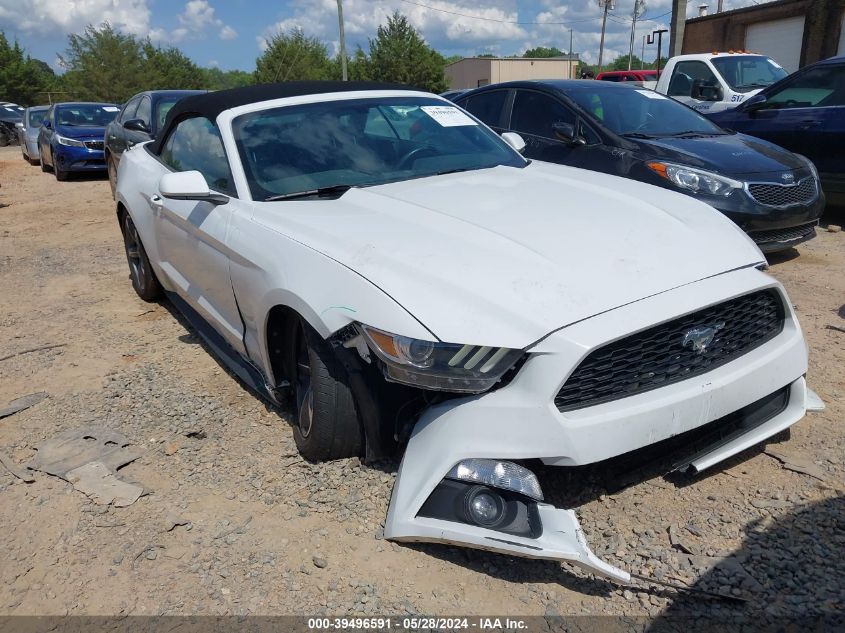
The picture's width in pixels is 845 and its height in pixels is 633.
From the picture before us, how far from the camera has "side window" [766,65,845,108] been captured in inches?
291

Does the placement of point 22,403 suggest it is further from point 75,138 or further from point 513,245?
point 75,138

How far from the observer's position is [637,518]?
8.45ft

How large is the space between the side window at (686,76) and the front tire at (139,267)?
8785 mm

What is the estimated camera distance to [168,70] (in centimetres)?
4950

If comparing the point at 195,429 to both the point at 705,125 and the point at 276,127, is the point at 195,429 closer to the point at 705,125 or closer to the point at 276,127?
Answer: the point at 276,127

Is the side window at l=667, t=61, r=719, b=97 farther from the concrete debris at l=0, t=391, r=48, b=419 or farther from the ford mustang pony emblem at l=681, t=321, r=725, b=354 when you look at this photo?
the concrete debris at l=0, t=391, r=48, b=419

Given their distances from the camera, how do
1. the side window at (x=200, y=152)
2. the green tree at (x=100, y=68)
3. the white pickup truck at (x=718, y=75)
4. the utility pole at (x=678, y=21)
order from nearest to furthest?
the side window at (x=200, y=152), the white pickup truck at (x=718, y=75), the utility pole at (x=678, y=21), the green tree at (x=100, y=68)

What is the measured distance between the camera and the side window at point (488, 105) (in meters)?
7.02

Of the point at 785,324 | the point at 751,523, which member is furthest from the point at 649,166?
the point at 751,523

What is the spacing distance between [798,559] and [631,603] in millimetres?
611

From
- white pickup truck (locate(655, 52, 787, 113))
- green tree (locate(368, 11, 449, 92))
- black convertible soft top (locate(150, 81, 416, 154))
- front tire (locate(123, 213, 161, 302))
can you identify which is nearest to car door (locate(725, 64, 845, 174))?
white pickup truck (locate(655, 52, 787, 113))

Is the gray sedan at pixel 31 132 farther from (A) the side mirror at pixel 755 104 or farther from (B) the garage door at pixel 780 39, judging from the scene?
(B) the garage door at pixel 780 39

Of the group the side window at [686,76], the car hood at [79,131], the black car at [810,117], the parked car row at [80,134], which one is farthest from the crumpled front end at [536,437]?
the car hood at [79,131]

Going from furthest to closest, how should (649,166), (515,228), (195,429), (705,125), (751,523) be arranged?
(705,125), (649,166), (195,429), (515,228), (751,523)
